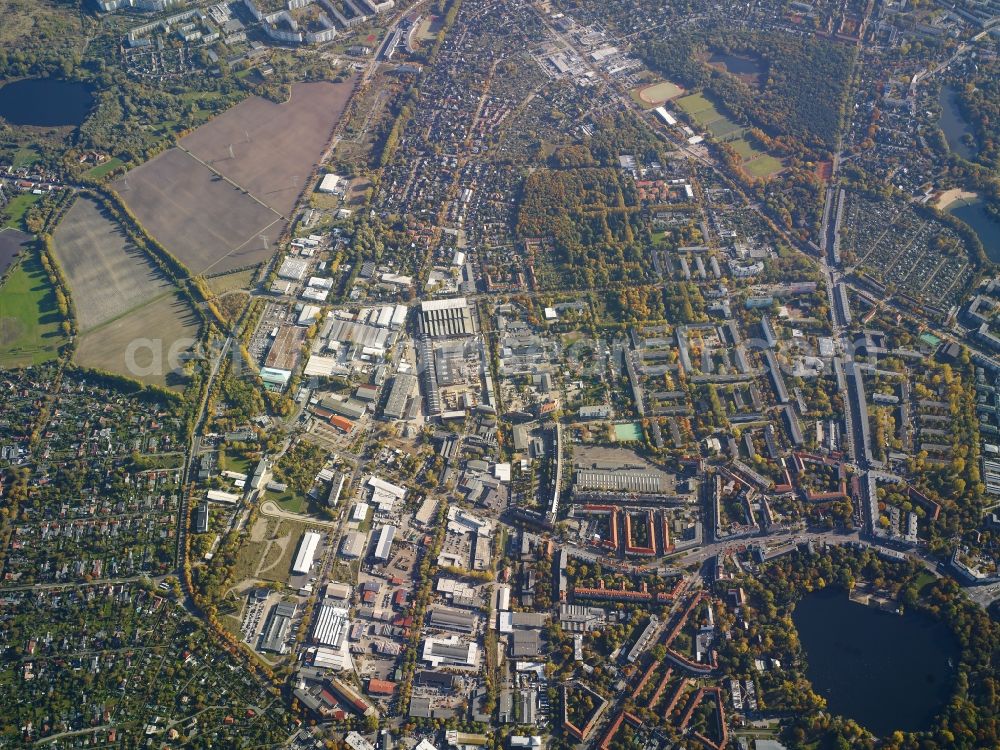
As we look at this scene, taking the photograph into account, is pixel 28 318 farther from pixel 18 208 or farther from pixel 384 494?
pixel 384 494

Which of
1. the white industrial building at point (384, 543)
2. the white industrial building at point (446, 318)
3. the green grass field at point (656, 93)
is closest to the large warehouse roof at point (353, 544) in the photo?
the white industrial building at point (384, 543)

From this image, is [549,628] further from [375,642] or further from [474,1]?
[474,1]

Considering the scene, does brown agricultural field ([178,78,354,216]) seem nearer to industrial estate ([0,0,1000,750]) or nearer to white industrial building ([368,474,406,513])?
industrial estate ([0,0,1000,750])

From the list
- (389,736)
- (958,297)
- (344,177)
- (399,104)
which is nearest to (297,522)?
(389,736)

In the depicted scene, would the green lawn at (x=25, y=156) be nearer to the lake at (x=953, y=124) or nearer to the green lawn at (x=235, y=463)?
the green lawn at (x=235, y=463)

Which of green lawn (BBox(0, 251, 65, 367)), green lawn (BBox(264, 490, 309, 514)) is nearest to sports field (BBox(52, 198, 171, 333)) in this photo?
green lawn (BBox(0, 251, 65, 367))

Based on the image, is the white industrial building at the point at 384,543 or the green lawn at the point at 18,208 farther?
the green lawn at the point at 18,208
